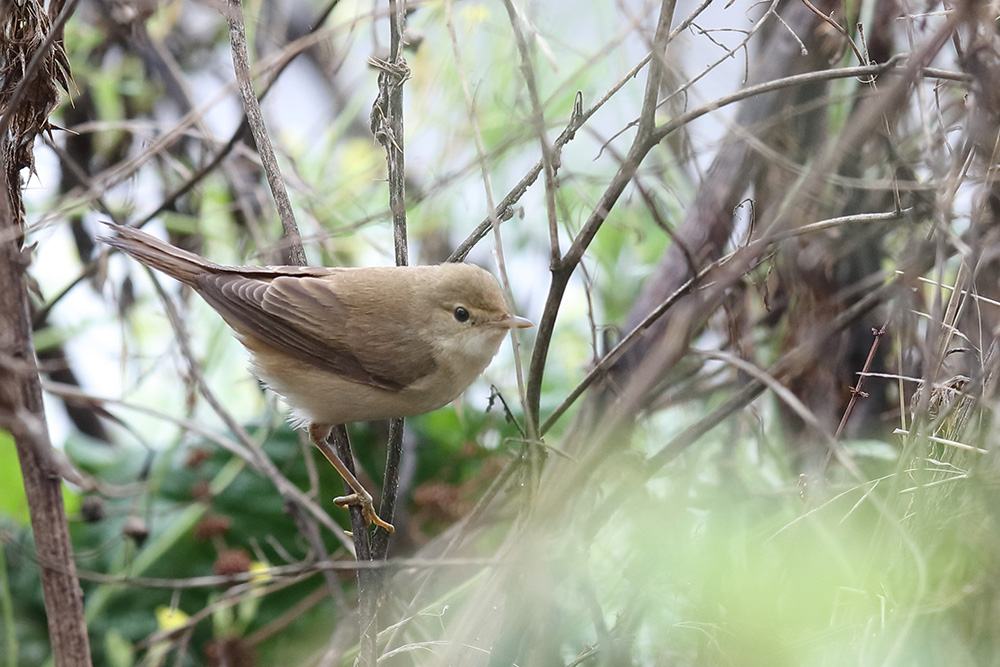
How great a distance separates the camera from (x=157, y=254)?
9.13 ft

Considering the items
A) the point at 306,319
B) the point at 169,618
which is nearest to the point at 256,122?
the point at 306,319

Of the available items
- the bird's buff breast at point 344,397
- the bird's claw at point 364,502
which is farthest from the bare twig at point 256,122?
the bird's claw at point 364,502

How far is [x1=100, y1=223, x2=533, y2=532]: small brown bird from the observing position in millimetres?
A: 2693

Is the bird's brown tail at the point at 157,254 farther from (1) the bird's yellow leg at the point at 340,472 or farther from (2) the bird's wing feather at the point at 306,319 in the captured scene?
(1) the bird's yellow leg at the point at 340,472

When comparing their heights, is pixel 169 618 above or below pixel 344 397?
below

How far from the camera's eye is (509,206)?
6.88ft

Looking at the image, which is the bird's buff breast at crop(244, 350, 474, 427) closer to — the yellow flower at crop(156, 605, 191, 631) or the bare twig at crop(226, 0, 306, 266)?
the bare twig at crop(226, 0, 306, 266)

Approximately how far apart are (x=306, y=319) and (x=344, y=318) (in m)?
0.12

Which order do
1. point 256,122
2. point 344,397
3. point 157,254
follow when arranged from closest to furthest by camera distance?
1. point 256,122
2. point 344,397
3. point 157,254

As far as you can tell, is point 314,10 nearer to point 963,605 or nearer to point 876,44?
point 876,44

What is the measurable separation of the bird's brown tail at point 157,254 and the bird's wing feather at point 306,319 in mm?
58

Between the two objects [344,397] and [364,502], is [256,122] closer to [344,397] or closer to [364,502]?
[344,397]

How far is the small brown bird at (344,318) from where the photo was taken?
269cm

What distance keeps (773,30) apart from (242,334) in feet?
6.87
